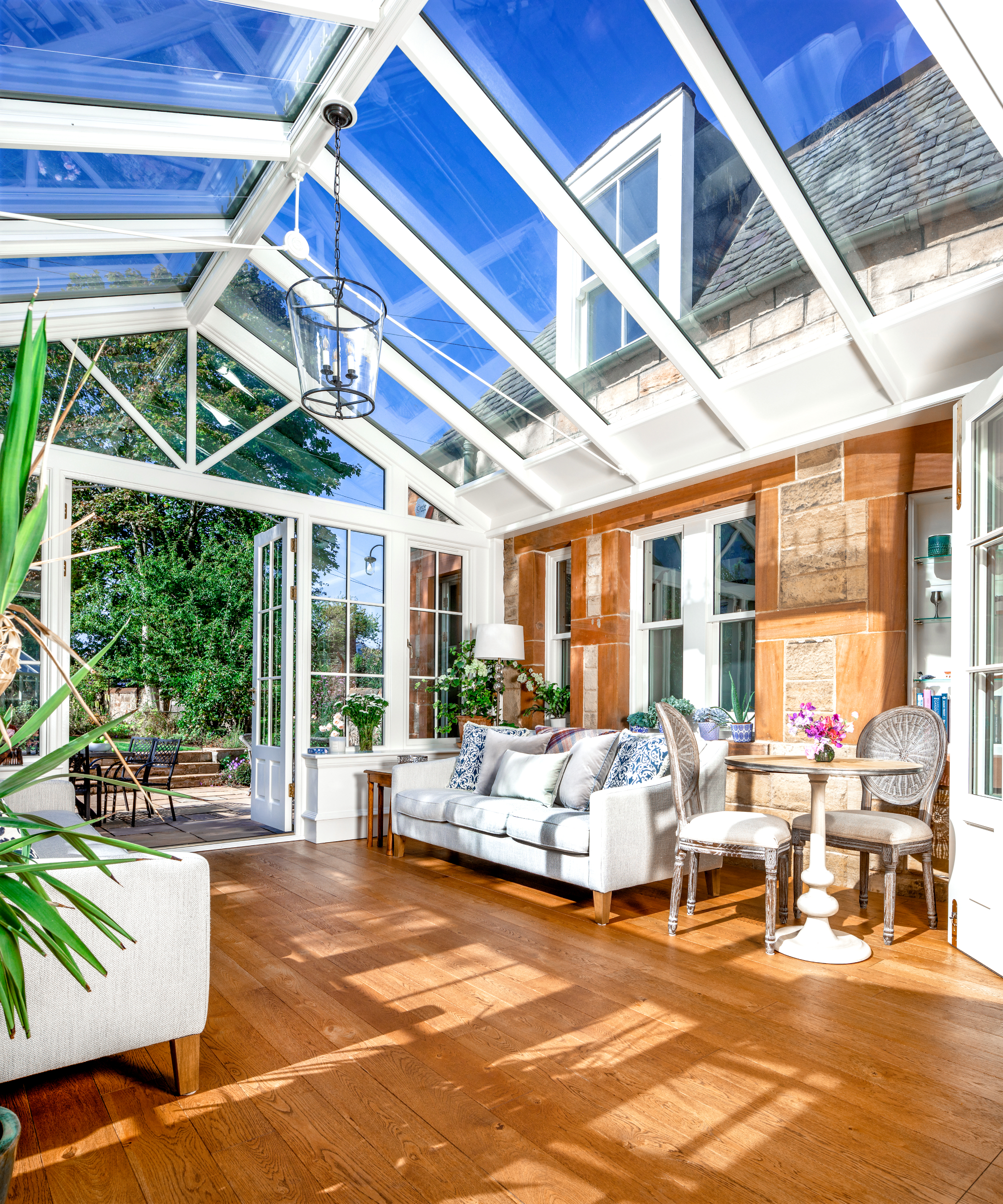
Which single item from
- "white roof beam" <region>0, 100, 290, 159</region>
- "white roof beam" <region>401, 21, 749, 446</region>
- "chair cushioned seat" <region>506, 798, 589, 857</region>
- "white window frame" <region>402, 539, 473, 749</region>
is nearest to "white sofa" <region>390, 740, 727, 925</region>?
"chair cushioned seat" <region>506, 798, 589, 857</region>

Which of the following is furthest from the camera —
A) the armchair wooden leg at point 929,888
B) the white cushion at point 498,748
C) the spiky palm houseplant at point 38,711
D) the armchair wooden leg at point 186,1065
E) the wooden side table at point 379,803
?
the wooden side table at point 379,803

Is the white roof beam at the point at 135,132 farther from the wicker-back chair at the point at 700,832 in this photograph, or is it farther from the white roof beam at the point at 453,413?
the wicker-back chair at the point at 700,832

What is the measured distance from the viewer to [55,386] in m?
4.92

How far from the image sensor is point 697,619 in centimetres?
530

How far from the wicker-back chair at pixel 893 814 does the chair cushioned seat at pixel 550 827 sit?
0.98 metres

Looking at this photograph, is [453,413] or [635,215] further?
[453,413]

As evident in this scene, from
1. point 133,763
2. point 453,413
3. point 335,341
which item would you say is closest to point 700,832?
point 335,341

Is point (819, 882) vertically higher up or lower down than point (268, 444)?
lower down

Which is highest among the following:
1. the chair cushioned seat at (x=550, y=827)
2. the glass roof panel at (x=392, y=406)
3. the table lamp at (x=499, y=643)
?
the glass roof panel at (x=392, y=406)

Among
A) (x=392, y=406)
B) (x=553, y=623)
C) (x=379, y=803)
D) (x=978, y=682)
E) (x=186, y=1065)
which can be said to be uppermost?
(x=392, y=406)

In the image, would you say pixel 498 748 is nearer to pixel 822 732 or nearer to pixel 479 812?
pixel 479 812

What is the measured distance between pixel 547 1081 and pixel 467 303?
13.0 feet

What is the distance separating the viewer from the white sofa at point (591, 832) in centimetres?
369

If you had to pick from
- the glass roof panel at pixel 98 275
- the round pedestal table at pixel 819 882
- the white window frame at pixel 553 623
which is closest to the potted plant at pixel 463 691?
the white window frame at pixel 553 623
